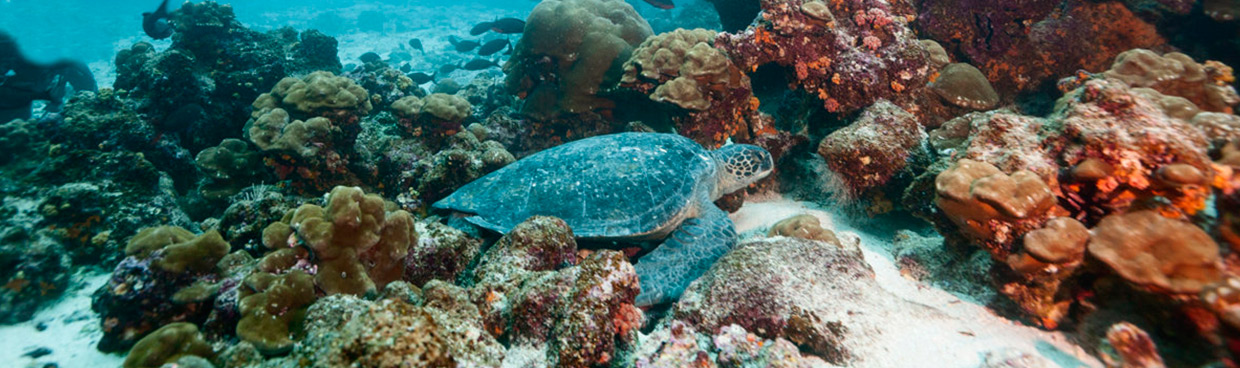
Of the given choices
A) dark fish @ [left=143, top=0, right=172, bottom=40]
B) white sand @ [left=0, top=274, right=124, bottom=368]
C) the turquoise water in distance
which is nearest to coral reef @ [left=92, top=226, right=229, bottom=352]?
white sand @ [left=0, top=274, right=124, bottom=368]

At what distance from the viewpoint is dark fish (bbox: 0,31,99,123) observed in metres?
8.08

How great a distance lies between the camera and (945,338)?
2459 mm

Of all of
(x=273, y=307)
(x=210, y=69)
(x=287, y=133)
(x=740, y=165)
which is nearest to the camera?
(x=273, y=307)

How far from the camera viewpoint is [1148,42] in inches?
218

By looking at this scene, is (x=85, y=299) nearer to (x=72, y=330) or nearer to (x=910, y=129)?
(x=72, y=330)

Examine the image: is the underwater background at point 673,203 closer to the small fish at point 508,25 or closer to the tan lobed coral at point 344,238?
the tan lobed coral at point 344,238

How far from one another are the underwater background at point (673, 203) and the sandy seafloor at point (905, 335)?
0.08 feet

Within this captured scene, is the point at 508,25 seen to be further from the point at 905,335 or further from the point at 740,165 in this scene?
the point at 905,335

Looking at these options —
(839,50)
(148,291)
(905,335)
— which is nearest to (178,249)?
(148,291)

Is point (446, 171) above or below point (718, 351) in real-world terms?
above

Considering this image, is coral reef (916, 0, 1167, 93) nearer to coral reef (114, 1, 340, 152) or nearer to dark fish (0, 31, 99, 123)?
coral reef (114, 1, 340, 152)

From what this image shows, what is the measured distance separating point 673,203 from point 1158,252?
3.29m

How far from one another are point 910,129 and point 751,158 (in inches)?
70.7

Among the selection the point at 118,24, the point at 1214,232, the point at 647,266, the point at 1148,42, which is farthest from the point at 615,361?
the point at 118,24
